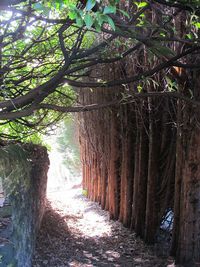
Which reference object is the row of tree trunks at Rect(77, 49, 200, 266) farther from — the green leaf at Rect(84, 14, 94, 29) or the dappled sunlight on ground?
the green leaf at Rect(84, 14, 94, 29)

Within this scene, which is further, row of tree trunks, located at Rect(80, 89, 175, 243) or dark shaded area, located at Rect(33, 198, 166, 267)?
row of tree trunks, located at Rect(80, 89, 175, 243)

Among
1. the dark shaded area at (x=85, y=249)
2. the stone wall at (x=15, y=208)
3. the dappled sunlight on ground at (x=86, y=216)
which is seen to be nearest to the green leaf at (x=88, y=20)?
the stone wall at (x=15, y=208)

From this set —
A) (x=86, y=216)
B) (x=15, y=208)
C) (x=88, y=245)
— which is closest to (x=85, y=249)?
(x=88, y=245)

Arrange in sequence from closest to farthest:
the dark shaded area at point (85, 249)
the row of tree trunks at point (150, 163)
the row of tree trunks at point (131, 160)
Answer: the row of tree trunks at point (150, 163)
the dark shaded area at point (85, 249)
the row of tree trunks at point (131, 160)

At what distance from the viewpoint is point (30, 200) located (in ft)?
15.7

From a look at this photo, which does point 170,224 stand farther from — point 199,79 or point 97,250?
point 199,79

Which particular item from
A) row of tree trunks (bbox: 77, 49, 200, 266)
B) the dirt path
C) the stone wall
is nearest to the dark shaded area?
the dirt path

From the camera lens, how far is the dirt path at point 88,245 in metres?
5.26

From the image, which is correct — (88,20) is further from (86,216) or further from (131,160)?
(86,216)

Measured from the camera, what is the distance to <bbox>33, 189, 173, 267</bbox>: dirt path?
5262 mm

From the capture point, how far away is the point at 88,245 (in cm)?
614

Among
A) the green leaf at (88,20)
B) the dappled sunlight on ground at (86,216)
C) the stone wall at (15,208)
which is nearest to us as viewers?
the green leaf at (88,20)

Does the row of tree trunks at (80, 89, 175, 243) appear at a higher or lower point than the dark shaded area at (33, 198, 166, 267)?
higher

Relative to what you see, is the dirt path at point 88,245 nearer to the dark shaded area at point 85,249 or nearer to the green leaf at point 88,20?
the dark shaded area at point 85,249
